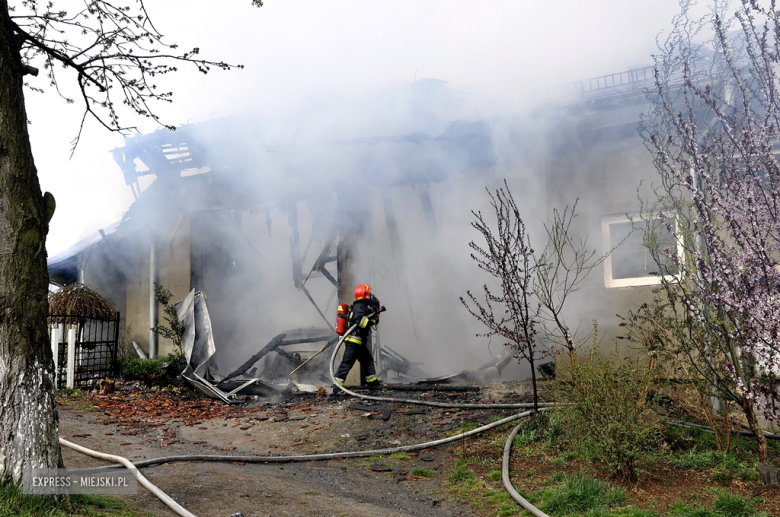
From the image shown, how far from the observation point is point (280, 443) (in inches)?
270

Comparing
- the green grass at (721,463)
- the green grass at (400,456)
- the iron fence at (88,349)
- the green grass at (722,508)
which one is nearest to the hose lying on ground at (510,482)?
the green grass at (722,508)

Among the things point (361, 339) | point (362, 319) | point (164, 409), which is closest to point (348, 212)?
point (362, 319)

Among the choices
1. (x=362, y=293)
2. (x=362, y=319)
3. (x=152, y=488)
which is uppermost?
(x=362, y=293)

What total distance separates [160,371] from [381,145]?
6.24 meters

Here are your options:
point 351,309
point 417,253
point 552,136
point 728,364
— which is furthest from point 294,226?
point 728,364

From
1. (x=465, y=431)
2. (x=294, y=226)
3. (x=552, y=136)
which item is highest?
(x=552, y=136)

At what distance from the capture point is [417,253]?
12633 mm

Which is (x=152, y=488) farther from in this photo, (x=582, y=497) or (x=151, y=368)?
(x=151, y=368)

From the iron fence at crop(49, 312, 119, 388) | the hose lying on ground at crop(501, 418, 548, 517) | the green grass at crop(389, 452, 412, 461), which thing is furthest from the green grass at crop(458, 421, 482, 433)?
the iron fence at crop(49, 312, 119, 388)

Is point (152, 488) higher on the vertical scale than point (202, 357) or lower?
lower

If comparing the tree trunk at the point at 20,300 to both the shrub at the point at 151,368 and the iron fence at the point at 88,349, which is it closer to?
the iron fence at the point at 88,349

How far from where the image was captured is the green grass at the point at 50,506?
3193 mm

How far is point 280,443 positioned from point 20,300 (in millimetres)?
3968

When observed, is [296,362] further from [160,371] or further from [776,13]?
[776,13]
